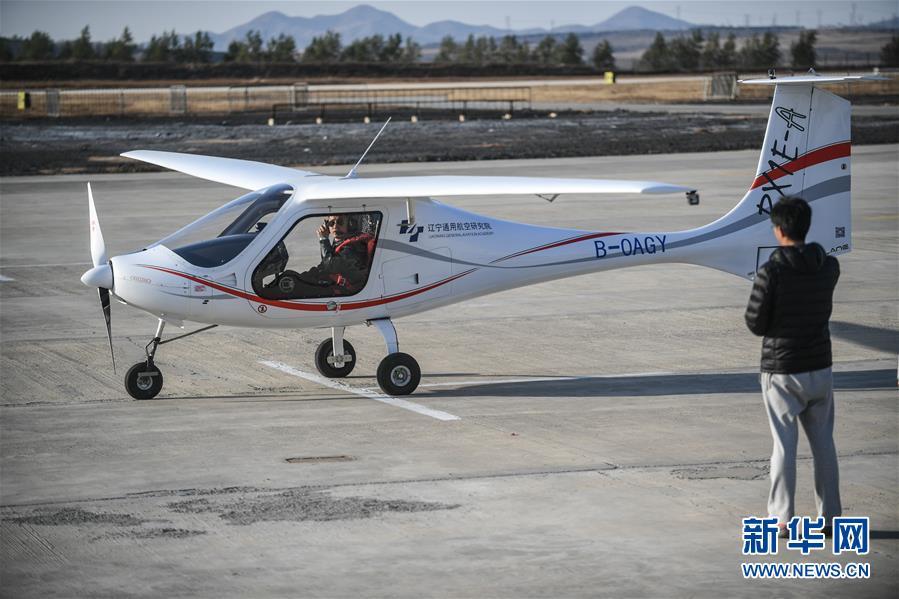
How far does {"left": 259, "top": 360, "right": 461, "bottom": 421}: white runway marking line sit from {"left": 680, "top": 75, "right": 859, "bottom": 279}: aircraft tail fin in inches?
144

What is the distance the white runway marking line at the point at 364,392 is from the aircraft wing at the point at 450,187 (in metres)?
2.10

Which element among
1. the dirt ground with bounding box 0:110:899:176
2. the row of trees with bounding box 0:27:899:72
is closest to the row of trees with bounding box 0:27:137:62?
the row of trees with bounding box 0:27:899:72

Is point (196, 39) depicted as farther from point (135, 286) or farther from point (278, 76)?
point (135, 286)

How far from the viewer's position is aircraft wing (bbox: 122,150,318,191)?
14.3m

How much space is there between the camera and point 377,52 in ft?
560

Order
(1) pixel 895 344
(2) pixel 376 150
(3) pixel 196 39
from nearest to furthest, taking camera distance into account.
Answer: (1) pixel 895 344 < (2) pixel 376 150 < (3) pixel 196 39

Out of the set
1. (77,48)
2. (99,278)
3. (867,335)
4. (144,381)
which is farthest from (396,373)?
(77,48)

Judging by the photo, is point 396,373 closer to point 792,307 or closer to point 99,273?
point 99,273

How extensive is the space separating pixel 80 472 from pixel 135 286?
268cm

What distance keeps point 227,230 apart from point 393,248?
1.75m

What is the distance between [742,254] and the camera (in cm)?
1384

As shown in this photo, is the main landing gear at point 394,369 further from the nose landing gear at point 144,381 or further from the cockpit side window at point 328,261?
the nose landing gear at point 144,381

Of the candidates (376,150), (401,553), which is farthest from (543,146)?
(401,553)

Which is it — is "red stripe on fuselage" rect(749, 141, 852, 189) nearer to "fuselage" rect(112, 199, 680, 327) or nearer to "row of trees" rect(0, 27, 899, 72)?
"fuselage" rect(112, 199, 680, 327)
